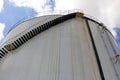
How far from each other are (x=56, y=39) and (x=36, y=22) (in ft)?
10.0

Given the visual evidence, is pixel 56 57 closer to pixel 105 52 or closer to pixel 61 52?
pixel 61 52

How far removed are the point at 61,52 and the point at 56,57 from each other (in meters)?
0.41

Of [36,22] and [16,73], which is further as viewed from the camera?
[36,22]

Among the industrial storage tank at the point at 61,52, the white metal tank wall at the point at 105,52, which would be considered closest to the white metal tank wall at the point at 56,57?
the industrial storage tank at the point at 61,52

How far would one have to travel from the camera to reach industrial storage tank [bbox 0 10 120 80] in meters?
9.49

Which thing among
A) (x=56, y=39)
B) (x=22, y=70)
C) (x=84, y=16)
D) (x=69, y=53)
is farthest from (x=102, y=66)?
(x=84, y=16)

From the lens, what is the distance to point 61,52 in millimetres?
10453

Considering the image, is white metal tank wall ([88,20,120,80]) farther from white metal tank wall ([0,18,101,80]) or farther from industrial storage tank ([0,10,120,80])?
white metal tank wall ([0,18,101,80])

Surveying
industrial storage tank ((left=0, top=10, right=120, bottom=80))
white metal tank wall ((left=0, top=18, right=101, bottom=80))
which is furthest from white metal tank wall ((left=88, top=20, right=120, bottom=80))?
white metal tank wall ((left=0, top=18, right=101, bottom=80))

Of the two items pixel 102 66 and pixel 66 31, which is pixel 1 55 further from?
pixel 102 66

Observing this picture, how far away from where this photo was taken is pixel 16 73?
402 inches

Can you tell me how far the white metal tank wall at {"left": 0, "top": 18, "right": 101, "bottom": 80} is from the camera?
9352mm

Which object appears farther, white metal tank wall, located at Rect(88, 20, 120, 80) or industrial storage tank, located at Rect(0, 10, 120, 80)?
white metal tank wall, located at Rect(88, 20, 120, 80)

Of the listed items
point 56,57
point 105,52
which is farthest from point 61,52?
point 105,52
